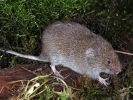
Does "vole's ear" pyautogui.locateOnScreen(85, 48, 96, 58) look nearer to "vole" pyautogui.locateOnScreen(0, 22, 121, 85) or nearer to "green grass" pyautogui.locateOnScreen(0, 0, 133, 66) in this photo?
"vole" pyautogui.locateOnScreen(0, 22, 121, 85)

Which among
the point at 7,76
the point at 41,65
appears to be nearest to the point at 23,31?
the point at 41,65

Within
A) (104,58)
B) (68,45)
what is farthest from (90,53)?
(68,45)

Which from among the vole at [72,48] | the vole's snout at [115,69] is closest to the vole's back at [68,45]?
the vole at [72,48]

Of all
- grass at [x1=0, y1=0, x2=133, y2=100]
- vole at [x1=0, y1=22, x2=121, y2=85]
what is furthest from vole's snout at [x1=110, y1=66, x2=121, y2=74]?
grass at [x1=0, y1=0, x2=133, y2=100]

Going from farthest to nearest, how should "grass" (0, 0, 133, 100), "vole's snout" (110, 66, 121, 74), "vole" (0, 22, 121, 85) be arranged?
"grass" (0, 0, 133, 100)
"vole" (0, 22, 121, 85)
"vole's snout" (110, 66, 121, 74)

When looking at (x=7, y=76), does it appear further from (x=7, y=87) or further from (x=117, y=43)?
(x=117, y=43)

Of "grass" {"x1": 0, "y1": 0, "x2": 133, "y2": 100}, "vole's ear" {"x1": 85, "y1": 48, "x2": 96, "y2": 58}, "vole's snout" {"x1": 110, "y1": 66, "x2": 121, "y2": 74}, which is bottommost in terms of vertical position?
"vole's snout" {"x1": 110, "y1": 66, "x2": 121, "y2": 74}

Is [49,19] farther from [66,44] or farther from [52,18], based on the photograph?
[66,44]

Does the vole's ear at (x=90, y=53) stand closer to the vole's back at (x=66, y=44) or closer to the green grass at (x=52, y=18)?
the vole's back at (x=66, y=44)
